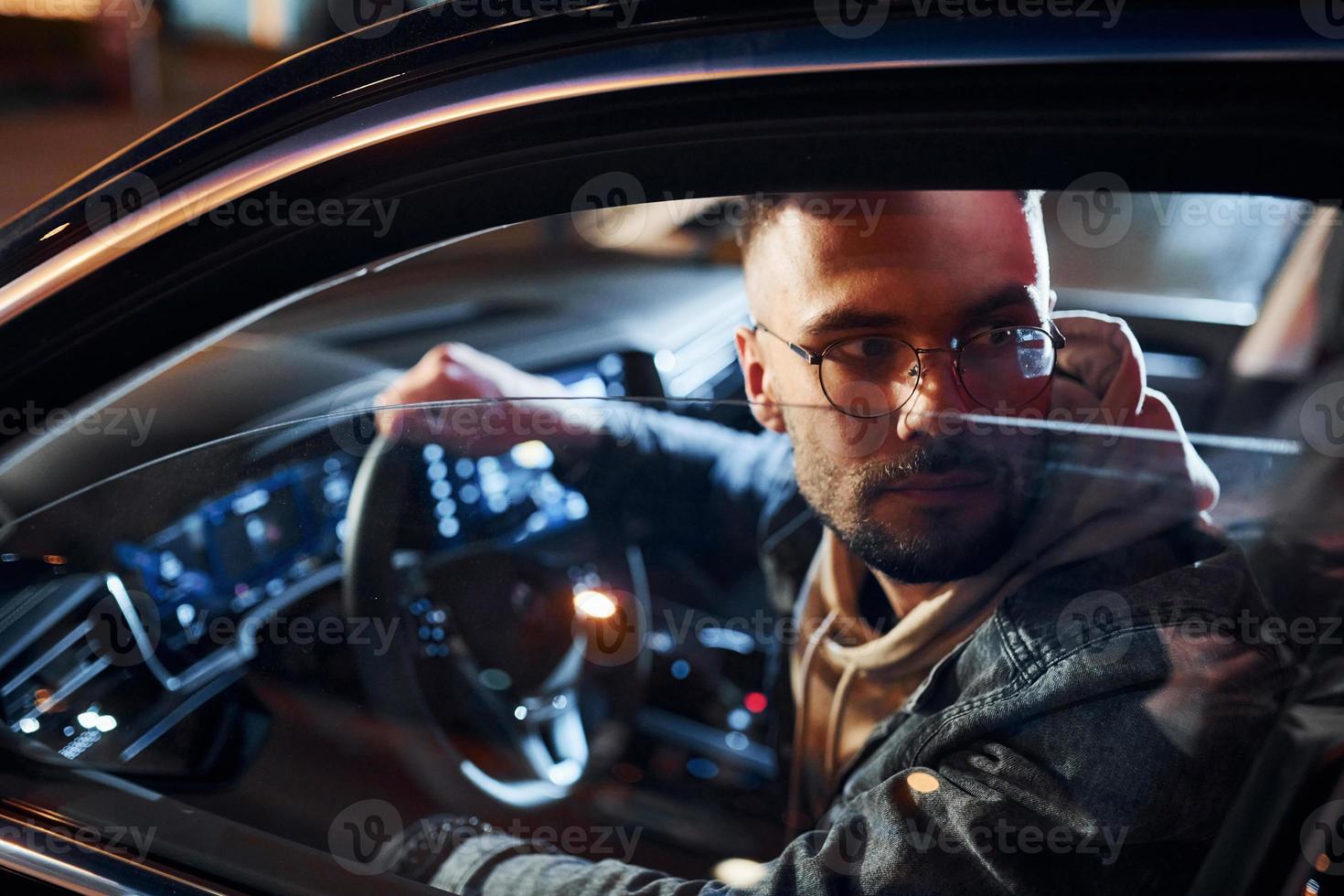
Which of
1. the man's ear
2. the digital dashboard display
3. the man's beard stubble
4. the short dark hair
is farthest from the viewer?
the digital dashboard display

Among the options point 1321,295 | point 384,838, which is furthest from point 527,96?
point 1321,295

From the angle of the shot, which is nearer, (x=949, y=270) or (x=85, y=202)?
(x=949, y=270)

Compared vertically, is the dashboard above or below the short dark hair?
below

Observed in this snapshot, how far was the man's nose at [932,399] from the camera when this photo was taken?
→ 0.99 m

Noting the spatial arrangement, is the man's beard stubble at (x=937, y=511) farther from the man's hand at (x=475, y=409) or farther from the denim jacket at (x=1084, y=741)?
the man's hand at (x=475, y=409)

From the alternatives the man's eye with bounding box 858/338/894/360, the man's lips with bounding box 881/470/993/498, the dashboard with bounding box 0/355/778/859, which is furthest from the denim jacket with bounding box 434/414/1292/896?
the dashboard with bounding box 0/355/778/859

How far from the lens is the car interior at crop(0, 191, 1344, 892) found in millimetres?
1239

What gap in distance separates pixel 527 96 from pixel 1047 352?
0.57 metres

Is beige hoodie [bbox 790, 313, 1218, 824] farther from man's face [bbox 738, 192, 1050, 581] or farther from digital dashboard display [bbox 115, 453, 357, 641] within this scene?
digital dashboard display [bbox 115, 453, 357, 641]

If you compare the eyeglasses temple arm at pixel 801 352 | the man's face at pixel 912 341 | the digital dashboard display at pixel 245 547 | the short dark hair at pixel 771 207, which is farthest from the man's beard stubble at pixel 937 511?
the digital dashboard display at pixel 245 547

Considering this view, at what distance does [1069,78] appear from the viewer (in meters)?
0.78

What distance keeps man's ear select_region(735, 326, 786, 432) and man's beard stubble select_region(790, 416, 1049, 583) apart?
76 mm

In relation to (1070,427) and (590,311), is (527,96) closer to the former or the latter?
(1070,427)

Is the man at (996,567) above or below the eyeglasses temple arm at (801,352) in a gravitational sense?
below
